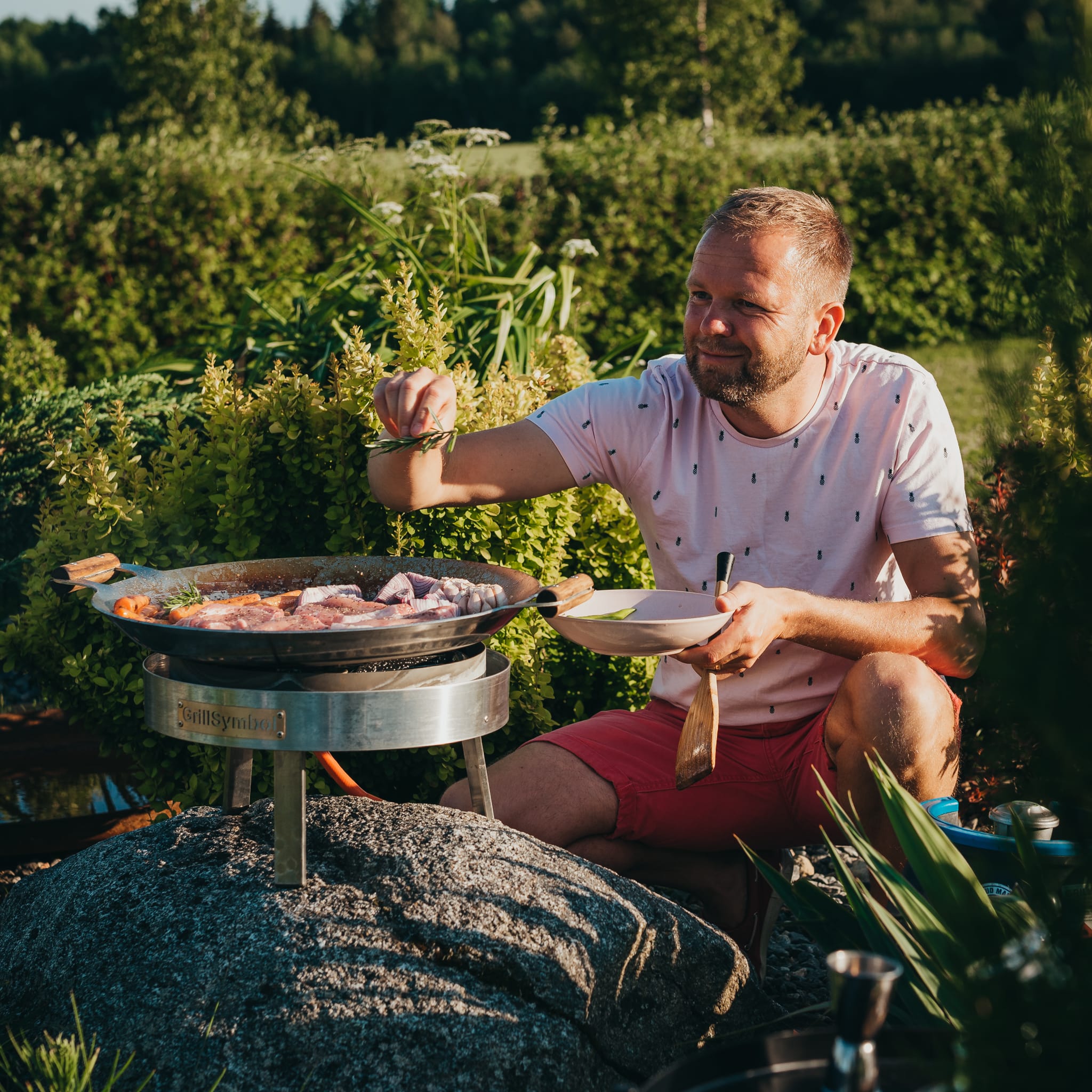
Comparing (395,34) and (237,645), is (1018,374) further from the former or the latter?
(395,34)

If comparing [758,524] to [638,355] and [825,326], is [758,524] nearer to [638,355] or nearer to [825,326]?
[825,326]

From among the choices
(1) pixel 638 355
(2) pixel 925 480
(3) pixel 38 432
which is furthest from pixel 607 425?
(3) pixel 38 432

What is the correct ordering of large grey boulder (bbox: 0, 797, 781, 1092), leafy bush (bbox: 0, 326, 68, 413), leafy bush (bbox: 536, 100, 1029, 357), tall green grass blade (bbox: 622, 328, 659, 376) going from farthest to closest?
leafy bush (bbox: 536, 100, 1029, 357) → leafy bush (bbox: 0, 326, 68, 413) → tall green grass blade (bbox: 622, 328, 659, 376) → large grey boulder (bbox: 0, 797, 781, 1092)

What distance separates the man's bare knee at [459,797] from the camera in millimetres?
2635

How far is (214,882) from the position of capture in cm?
210

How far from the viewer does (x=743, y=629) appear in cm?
212

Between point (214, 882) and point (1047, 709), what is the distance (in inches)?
59.9

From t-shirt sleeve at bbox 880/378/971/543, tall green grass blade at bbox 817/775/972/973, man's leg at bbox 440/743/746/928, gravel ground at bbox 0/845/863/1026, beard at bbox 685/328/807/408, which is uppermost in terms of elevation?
beard at bbox 685/328/807/408

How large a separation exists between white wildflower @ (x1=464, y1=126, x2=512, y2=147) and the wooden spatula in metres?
3.63

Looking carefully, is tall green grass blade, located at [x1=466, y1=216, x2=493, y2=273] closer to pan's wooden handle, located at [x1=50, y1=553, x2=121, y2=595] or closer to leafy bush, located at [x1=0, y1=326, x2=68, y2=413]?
leafy bush, located at [x1=0, y1=326, x2=68, y2=413]

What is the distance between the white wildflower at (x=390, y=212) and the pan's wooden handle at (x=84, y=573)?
3043 millimetres

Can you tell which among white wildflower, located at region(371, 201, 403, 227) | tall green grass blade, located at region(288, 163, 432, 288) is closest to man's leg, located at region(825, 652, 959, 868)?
tall green grass blade, located at region(288, 163, 432, 288)

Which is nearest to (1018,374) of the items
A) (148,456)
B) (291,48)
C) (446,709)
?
(446,709)

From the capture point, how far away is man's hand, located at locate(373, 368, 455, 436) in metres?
2.46
